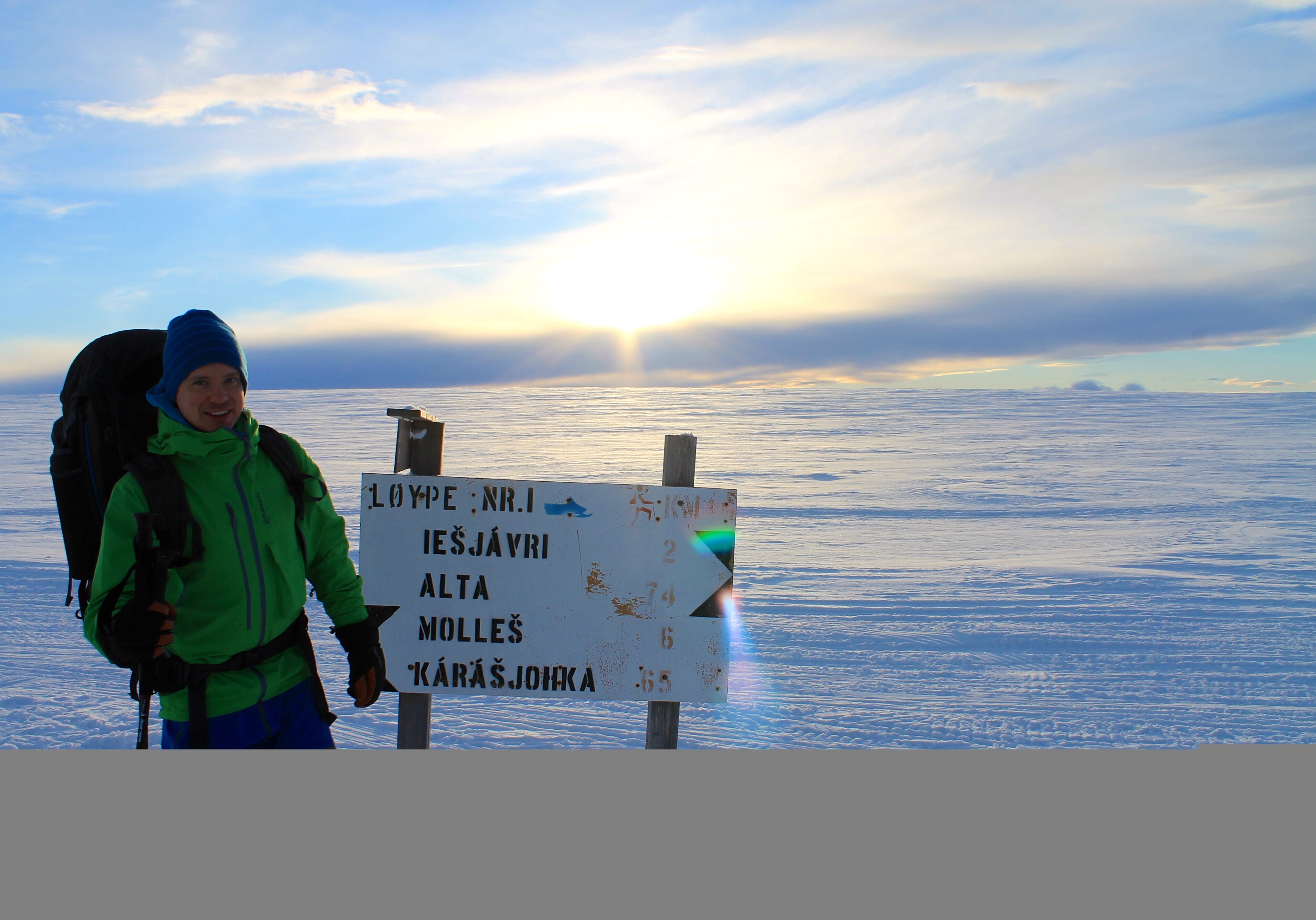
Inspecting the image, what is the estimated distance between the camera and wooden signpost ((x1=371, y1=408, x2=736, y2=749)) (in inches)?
110

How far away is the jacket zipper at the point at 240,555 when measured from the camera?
1943mm

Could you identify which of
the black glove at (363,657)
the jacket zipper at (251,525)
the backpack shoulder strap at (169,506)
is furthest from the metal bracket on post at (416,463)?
the backpack shoulder strap at (169,506)

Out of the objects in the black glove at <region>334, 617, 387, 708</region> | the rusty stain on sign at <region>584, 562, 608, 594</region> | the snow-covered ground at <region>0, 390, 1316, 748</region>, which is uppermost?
the rusty stain on sign at <region>584, 562, 608, 594</region>

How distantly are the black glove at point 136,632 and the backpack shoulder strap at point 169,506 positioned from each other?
0.36ft

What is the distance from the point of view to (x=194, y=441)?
1885mm

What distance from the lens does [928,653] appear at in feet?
15.9

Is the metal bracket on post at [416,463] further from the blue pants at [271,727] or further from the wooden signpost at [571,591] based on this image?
the blue pants at [271,727]

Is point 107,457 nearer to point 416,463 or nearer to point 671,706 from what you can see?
point 416,463

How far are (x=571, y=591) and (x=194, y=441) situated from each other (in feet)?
4.46

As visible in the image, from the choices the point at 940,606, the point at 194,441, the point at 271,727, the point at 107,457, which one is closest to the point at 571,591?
the point at 271,727

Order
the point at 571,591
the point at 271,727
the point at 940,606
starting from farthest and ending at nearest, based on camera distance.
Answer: the point at 940,606 → the point at 571,591 → the point at 271,727

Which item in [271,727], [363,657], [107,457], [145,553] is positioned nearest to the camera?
[145,553]

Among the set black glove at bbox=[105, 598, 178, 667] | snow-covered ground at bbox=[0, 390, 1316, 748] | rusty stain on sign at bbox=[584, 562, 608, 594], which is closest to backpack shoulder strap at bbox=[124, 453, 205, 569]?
black glove at bbox=[105, 598, 178, 667]

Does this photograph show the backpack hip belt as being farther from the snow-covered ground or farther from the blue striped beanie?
the snow-covered ground
